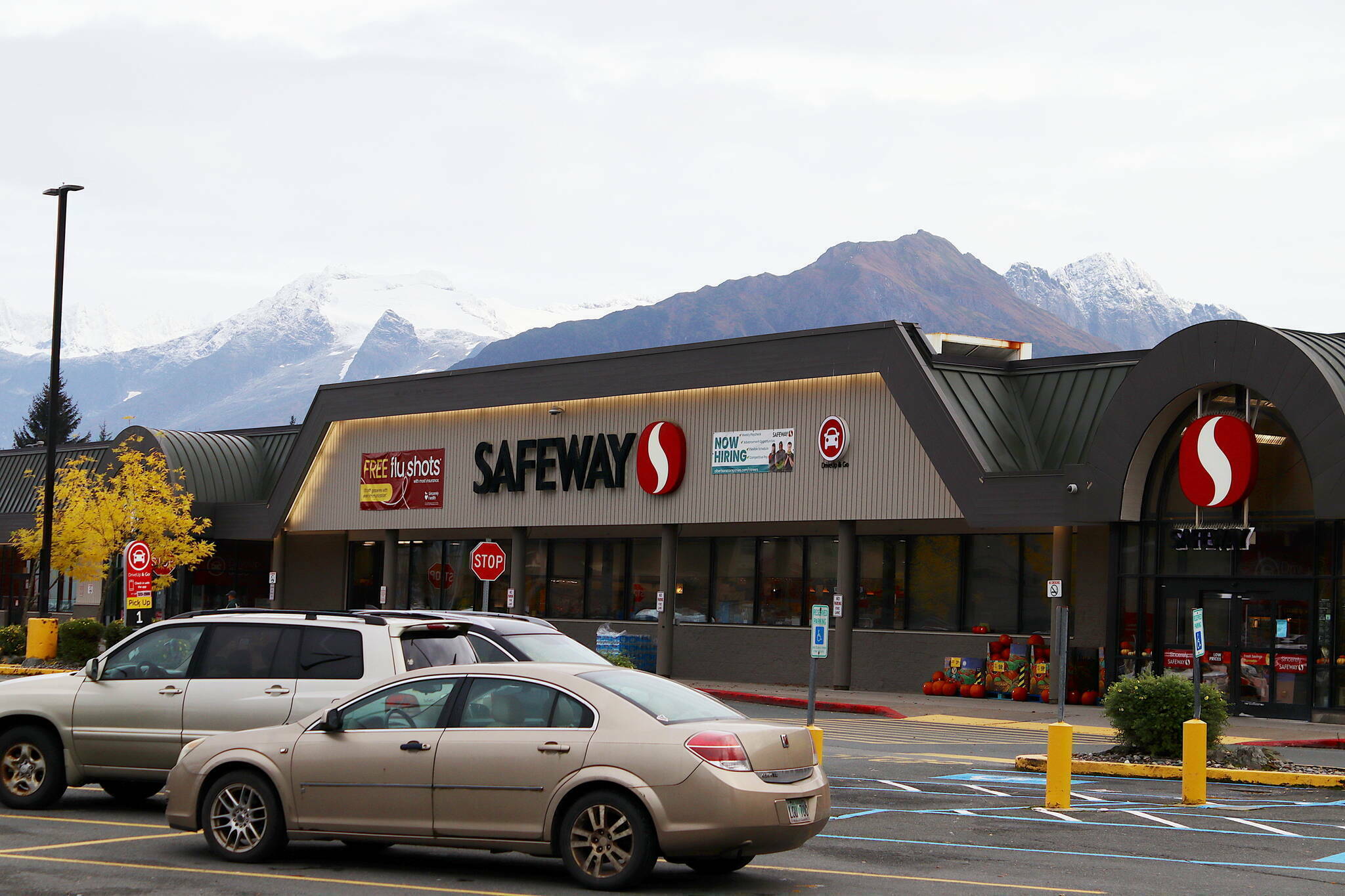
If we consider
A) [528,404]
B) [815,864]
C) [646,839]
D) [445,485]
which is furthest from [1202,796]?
[445,485]

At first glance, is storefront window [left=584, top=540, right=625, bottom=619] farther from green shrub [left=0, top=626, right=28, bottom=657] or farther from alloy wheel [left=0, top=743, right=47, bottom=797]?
alloy wheel [left=0, top=743, right=47, bottom=797]

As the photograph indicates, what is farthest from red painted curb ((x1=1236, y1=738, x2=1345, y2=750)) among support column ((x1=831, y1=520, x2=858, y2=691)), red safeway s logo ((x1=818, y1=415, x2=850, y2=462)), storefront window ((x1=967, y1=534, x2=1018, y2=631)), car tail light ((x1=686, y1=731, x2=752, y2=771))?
car tail light ((x1=686, y1=731, x2=752, y2=771))

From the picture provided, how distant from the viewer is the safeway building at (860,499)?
27.7 meters

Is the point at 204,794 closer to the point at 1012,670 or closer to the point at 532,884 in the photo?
the point at 532,884

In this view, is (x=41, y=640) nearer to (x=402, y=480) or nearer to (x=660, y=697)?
(x=402, y=480)

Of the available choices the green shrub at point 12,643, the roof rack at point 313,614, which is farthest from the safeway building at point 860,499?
the roof rack at point 313,614

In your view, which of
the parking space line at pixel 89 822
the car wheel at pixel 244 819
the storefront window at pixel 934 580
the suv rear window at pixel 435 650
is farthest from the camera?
the storefront window at pixel 934 580

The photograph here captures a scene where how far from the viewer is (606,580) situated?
138 feet

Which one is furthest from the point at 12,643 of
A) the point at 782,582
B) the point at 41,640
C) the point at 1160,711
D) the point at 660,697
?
the point at 660,697

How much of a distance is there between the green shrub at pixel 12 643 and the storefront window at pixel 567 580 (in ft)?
44.1

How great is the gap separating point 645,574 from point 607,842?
3055 centimetres

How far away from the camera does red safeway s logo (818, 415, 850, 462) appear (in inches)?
1331

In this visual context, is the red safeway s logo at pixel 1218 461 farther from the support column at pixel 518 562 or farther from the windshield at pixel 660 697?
the support column at pixel 518 562

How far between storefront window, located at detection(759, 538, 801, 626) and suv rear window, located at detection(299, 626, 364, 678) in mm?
24302
